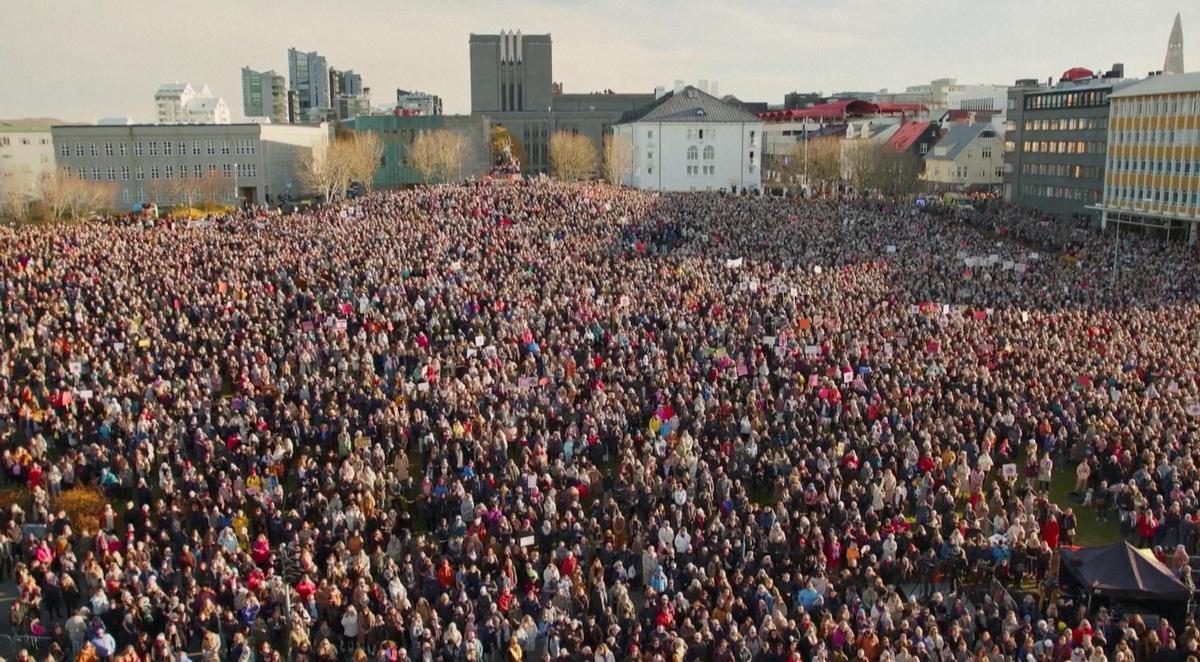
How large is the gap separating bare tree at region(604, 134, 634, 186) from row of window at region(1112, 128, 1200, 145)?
3929 centimetres

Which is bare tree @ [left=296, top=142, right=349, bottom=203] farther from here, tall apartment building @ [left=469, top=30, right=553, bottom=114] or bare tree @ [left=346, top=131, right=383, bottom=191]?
tall apartment building @ [left=469, top=30, right=553, bottom=114]

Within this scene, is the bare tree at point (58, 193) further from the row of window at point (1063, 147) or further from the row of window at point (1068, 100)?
the row of window at point (1068, 100)

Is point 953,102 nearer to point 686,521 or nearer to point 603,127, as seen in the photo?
point 603,127

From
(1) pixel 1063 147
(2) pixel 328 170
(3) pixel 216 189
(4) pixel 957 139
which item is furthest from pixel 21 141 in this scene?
(1) pixel 1063 147

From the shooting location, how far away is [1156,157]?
60.4 meters

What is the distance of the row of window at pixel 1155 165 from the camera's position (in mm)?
56812

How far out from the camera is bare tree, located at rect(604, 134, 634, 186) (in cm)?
8847

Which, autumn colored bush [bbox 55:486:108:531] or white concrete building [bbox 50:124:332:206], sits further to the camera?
white concrete building [bbox 50:124:332:206]

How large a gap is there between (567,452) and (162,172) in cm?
7355

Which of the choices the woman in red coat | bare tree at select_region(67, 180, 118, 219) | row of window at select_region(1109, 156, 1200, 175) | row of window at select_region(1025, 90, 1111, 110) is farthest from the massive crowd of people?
row of window at select_region(1025, 90, 1111, 110)

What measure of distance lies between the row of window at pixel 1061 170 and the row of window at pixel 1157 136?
385cm

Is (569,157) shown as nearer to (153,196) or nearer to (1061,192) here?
(153,196)

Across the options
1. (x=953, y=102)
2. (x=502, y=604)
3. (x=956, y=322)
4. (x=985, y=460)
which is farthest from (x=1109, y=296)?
(x=953, y=102)

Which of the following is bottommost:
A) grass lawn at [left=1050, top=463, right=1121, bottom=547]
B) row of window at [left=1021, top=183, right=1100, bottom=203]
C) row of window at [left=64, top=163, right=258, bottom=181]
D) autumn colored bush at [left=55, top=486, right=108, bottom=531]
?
grass lawn at [left=1050, top=463, right=1121, bottom=547]
